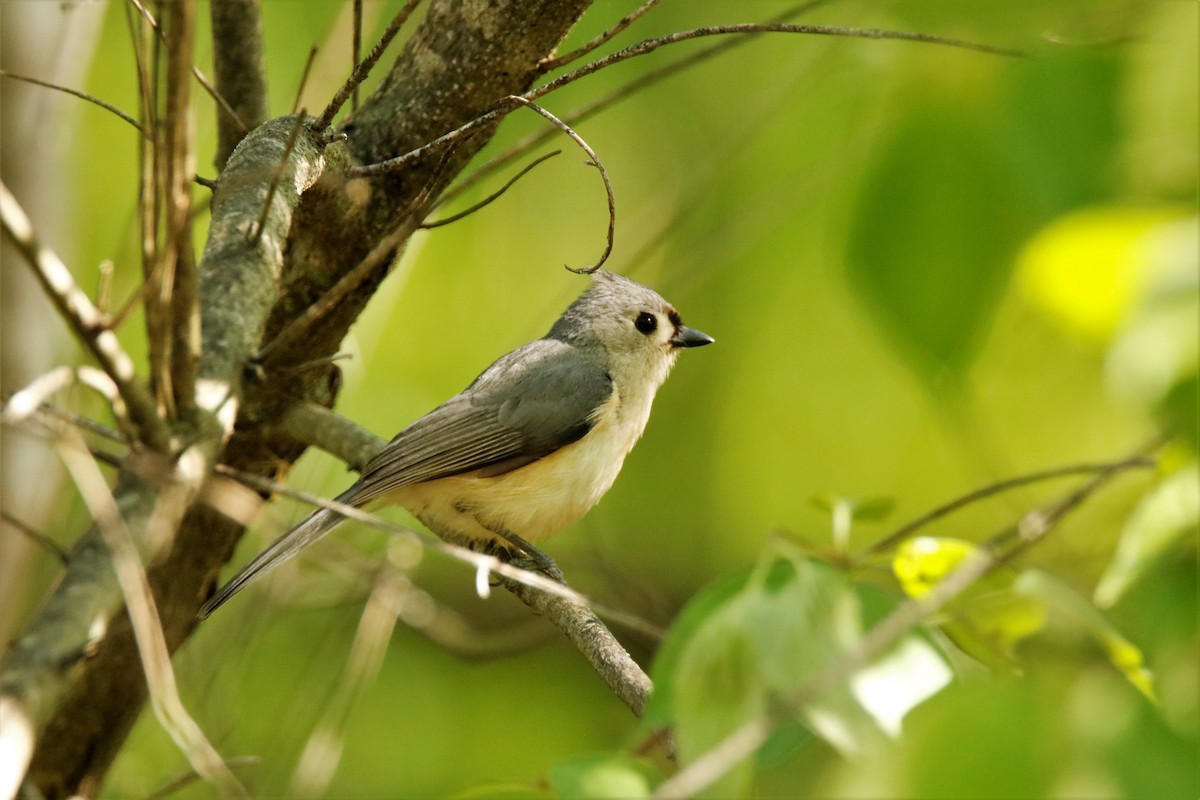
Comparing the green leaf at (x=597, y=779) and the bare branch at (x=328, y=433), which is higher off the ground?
the bare branch at (x=328, y=433)

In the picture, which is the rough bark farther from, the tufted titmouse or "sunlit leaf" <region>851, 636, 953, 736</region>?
"sunlit leaf" <region>851, 636, 953, 736</region>

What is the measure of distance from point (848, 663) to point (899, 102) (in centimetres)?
112

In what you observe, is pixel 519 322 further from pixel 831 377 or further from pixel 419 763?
pixel 419 763

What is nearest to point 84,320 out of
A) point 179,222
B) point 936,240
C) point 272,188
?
point 179,222

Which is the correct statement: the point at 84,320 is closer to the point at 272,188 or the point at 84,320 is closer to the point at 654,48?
the point at 272,188

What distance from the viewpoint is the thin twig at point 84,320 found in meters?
1.30

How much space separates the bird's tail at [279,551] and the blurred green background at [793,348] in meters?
0.12

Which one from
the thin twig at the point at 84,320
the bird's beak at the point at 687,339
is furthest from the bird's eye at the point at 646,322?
the thin twig at the point at 84,320

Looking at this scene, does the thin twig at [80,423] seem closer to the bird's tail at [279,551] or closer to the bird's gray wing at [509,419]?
the bird's tail at [279,551]

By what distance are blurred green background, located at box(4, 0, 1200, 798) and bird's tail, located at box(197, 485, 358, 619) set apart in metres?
Answer: 0.12

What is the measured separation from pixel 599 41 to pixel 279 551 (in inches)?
64.1

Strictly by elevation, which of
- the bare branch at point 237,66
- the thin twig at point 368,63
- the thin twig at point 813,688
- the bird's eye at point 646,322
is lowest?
the bird's eye at point 646,322

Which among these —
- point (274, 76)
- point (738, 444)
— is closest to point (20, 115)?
point (274, 76)

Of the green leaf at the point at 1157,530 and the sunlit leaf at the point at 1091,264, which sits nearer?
the green leaf at the point at 1157,530
